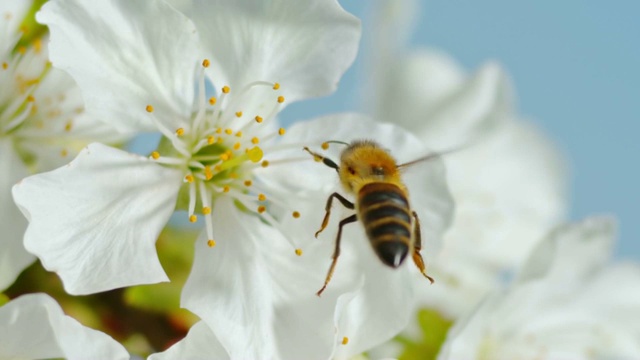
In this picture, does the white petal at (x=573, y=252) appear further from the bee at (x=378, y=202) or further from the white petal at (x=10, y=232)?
the white petal at (x=10, y=232)

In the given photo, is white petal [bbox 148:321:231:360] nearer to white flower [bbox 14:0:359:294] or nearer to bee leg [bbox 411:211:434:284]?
white flower [bbox 14:0:359:294]

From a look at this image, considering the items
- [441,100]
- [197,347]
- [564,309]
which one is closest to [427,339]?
[564,309]

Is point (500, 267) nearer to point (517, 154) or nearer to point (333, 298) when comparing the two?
point (517, 154)

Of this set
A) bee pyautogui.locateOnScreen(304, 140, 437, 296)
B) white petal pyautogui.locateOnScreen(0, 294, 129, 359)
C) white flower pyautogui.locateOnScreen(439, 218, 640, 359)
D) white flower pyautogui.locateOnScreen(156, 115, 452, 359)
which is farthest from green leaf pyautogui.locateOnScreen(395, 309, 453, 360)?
white petal pyautogui.locateOnScreen(0, 294, 129, 359)

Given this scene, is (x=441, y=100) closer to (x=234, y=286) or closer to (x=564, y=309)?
(x=564, y=309)

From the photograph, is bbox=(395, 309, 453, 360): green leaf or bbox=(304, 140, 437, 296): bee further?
bbox=(395, 309, 453, 360): green leaf
